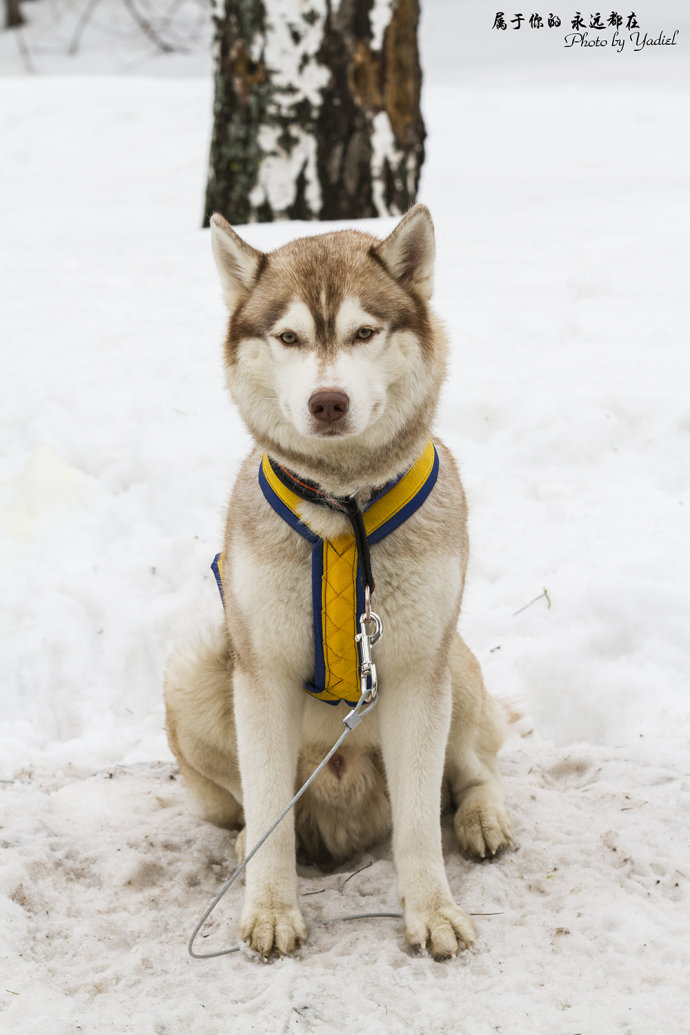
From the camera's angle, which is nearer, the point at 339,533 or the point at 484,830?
the point at 339,533

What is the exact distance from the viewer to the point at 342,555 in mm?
2404

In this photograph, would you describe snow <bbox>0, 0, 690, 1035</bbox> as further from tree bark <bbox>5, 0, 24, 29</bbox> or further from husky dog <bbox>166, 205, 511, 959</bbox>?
tree bark <bbox>5, 0, 24, 29</bbox>

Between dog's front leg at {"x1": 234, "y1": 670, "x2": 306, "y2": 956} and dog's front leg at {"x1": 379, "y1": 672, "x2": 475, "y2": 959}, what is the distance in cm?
26

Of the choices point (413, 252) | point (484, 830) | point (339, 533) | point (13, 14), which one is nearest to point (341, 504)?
point (339, 533)

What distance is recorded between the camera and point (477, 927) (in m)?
2.50

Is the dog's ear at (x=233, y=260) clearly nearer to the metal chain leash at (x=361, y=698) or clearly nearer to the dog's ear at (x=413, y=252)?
the dog's ear at (x=413, y=252)

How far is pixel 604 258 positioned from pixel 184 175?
3.82 meters

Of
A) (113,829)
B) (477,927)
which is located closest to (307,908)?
(477,927)

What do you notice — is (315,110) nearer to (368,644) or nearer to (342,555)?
(342,555)

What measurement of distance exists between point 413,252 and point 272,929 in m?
1.71

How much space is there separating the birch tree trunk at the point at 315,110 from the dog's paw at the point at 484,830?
14.0 feet

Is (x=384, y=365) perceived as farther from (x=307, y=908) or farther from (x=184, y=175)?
(x=184, y=175)

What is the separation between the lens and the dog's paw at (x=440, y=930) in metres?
2.40

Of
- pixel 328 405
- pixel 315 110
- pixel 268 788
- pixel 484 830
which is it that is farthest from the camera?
pixel 315 110
